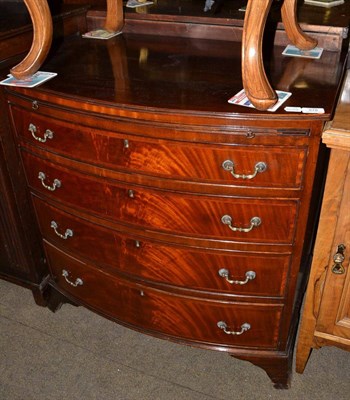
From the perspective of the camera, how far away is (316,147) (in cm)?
106

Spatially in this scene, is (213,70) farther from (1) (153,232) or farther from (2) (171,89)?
(1) (153,232)

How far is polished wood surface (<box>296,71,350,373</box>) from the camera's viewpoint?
1.08m

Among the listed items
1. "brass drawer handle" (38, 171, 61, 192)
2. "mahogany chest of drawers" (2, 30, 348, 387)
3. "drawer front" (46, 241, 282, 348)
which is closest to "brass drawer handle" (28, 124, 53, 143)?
"mahogany chest of drawers" (2, 30, 348, 387)

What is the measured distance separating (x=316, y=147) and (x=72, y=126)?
2.18 ft

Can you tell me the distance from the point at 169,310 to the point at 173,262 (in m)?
0.22

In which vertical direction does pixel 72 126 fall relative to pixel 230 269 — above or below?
above

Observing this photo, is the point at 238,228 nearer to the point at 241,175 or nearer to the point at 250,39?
the point at 241,175

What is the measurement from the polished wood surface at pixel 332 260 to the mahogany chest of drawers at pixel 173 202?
0.05 meters

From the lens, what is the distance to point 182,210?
1.25 m

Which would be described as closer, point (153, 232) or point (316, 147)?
point (316, 147)

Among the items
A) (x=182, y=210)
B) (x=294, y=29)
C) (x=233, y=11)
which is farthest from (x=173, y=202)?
(x=233, y=11)

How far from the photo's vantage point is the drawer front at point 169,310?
1.42 metres

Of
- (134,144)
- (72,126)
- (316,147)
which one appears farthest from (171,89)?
(316,147)

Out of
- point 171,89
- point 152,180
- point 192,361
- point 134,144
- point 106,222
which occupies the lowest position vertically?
point 192,361
